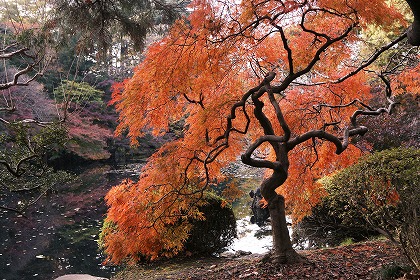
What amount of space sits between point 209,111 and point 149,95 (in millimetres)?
877

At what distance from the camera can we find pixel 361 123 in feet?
37.0

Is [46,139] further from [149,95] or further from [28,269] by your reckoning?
[28,269]

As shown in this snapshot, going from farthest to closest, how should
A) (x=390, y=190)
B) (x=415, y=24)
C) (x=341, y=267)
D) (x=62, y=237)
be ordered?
(x=62, y=237) < (x=341, y=267) < (x=390, y=190) < (x=415, y=24)

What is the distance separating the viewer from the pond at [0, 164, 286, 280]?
8742 millimetres

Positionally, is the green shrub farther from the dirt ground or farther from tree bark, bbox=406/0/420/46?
tree bark, bbox=406/0/420/46

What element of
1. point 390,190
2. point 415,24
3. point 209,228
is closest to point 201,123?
point 390,190

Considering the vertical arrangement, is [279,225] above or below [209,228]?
above

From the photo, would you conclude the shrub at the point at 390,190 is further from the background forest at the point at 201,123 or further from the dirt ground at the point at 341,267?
the dirt ground at the point at 341,267

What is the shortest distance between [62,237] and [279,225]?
8362mm

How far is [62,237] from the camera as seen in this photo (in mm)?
10938

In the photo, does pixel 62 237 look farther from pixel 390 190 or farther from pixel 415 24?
pixel 415 24

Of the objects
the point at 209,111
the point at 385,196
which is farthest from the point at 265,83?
the point at 385,196

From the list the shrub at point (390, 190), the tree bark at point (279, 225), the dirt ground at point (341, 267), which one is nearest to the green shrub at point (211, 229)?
the dirt ground at point (341, 267)

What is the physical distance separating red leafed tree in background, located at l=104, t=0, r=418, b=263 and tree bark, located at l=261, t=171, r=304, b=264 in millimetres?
14
